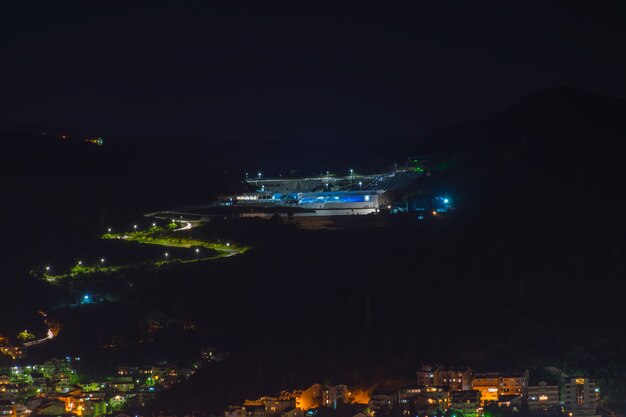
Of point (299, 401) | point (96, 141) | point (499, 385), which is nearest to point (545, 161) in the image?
point (499, 385)

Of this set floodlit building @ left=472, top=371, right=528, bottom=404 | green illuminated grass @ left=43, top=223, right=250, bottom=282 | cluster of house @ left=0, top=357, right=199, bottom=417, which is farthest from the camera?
green illuminated grass @ left=43, top=223, right=250, bottom=282

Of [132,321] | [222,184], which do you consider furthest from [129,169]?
[132,321]

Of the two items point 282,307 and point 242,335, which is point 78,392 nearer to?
point 242,335

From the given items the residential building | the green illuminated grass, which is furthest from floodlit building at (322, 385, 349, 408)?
the green illuminated grass

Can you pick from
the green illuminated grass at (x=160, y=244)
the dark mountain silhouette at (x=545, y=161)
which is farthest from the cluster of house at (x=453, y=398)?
the green illuminated grass at (x=160, y=244)

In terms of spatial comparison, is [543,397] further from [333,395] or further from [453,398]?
[333,395]

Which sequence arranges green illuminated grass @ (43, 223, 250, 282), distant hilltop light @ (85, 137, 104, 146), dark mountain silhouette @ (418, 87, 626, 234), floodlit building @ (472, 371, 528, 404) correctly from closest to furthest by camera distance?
floodlit building @ (472, 371, 528, 404), dark mountain silhouette @ (418, 87, 626, 234), green illuminated grass @ (43, 223, 250, 282), distant hilltop light @ (85, 137, 104, 146)

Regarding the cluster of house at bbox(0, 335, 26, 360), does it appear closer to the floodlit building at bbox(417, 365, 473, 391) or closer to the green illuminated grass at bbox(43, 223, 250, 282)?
the green illuminated grass at bbox(43, 223, 250, 282)
